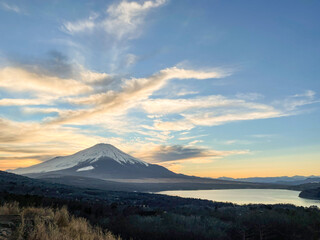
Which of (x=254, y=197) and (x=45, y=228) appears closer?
(x=45, y=228)

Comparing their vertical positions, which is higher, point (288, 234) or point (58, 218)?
point (58, 218)

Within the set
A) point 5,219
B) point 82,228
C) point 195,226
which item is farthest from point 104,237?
point 195,226

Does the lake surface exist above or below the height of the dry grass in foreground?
below

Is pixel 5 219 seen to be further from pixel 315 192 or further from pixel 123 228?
pixel 315 192

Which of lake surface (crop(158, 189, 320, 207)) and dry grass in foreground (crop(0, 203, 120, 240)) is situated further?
lake surface (crop(158, 189, 320, 207))

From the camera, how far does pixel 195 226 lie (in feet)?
53.7

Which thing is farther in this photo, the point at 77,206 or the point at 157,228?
the point at 77,206

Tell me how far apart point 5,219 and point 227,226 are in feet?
37.6

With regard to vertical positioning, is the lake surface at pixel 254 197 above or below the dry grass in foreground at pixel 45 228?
below

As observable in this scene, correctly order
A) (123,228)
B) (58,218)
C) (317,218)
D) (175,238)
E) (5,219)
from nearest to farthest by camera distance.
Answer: (5,219), (58,218), (175,238), (123,228), (317,218)

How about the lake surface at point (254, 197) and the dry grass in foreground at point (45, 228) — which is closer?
the dry grass in foreground at point (45, 228)

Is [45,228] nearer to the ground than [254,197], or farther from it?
farther from it

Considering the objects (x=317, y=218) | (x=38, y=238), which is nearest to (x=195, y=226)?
(x=317, y=218)

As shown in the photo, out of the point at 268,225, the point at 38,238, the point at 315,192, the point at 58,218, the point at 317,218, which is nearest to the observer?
the point at 38,238
